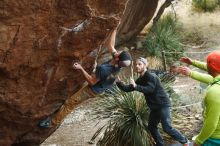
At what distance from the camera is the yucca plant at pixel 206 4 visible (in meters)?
20.5

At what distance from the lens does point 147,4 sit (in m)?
16.4

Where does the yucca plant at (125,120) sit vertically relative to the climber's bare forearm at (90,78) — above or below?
below

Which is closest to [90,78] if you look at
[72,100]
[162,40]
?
[72,100]

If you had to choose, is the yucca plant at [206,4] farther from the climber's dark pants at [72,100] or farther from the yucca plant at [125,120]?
the climber's dark pants at [72,100]

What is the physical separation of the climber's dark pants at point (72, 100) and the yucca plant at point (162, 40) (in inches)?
317

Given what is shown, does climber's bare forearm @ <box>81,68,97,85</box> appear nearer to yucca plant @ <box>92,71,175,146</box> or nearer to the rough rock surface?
the rough rock surface

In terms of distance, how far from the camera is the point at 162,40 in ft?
56.5

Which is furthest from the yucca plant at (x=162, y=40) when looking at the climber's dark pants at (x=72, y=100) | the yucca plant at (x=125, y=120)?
the climber's dark pants at (x=72, y=100)

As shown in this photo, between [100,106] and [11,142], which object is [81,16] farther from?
[100,106]

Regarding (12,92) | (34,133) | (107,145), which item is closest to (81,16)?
(12,92)

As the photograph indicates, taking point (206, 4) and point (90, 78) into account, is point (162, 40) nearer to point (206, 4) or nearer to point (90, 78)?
point (206, 4)

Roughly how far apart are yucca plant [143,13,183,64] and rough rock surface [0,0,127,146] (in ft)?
28.6

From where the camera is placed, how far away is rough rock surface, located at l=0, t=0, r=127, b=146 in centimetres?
675

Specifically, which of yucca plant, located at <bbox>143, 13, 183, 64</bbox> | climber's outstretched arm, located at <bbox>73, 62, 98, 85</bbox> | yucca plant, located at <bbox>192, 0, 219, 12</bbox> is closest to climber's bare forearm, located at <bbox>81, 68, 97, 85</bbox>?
climber's outstretched arm, located at <bbox>73, 62, 98, 85</bbox>
